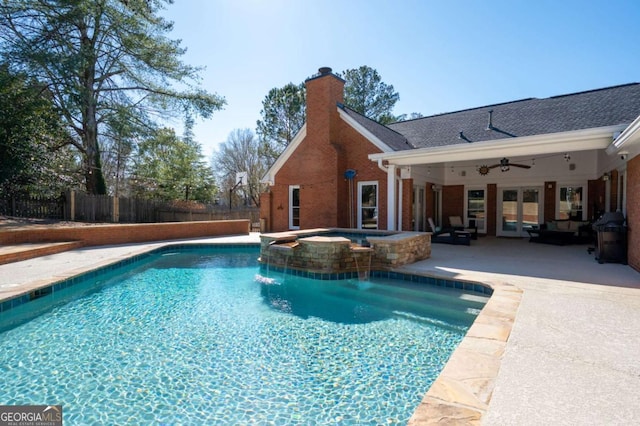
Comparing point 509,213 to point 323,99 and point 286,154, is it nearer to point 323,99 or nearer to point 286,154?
point 323,99

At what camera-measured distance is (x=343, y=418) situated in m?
2.94

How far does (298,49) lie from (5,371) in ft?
48.6

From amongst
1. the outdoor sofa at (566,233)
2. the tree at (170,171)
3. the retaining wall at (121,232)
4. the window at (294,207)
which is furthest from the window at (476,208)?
the tree at (170,171)

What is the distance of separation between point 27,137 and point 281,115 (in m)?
16.6

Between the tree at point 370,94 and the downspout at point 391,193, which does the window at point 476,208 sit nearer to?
the downspout at point 391,193

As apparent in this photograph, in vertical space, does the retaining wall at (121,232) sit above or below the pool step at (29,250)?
above

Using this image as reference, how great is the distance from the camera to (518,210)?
1446 centimetres

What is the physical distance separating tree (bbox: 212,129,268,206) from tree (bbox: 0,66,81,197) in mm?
18740

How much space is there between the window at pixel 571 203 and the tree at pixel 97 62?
18323 mm

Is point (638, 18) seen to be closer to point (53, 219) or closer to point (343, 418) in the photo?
point (343, 418)

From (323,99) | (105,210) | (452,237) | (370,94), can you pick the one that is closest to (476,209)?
(452,237)

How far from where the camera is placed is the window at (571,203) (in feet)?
43.3

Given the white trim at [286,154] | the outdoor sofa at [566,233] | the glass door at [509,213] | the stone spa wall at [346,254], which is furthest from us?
the white trim at [286,154]

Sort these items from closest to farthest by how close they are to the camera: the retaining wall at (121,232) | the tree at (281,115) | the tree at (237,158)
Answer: the retaining wall at (121,232) < the tree at (281,115) < the tree at (237,158)
